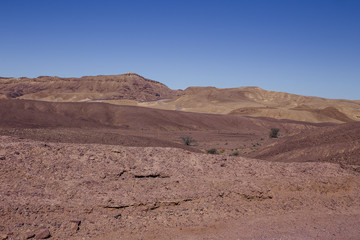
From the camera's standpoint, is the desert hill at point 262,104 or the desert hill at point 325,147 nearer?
the desert hill at point 325,147

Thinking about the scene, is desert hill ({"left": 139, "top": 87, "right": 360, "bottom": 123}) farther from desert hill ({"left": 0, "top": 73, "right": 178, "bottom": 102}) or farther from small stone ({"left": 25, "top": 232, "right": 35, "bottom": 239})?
small stone ({"left": 25, "top": 232, "right": 35, "bottom": 239})

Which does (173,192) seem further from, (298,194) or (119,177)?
(298,194)

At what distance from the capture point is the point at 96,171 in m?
8.40

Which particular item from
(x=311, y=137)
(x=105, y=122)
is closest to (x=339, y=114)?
(x=105, y=122)

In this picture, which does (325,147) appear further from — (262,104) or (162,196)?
(262,104)

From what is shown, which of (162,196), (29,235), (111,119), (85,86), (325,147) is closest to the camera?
(29,235)

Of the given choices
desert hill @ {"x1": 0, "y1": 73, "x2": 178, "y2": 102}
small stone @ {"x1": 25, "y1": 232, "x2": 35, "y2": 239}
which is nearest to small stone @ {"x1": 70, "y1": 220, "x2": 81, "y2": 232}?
small stone @ {"x1": 25, "y1": 232, "x2": 35, "y2": 239}

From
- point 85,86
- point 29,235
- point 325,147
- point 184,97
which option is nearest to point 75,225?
point 29,235

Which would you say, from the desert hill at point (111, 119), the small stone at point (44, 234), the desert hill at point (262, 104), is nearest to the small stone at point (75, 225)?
the small stone at point (44, 234)

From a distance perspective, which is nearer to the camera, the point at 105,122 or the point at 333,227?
the point at 333,227

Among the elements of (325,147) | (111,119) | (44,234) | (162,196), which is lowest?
(111,119)

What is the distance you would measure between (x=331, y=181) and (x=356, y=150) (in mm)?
6957

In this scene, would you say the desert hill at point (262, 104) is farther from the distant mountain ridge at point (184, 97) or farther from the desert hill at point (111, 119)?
the desert hill at point (111, 119)

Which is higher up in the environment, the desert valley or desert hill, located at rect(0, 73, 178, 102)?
desert hill, located at rect(0, 73, 178, 102)
